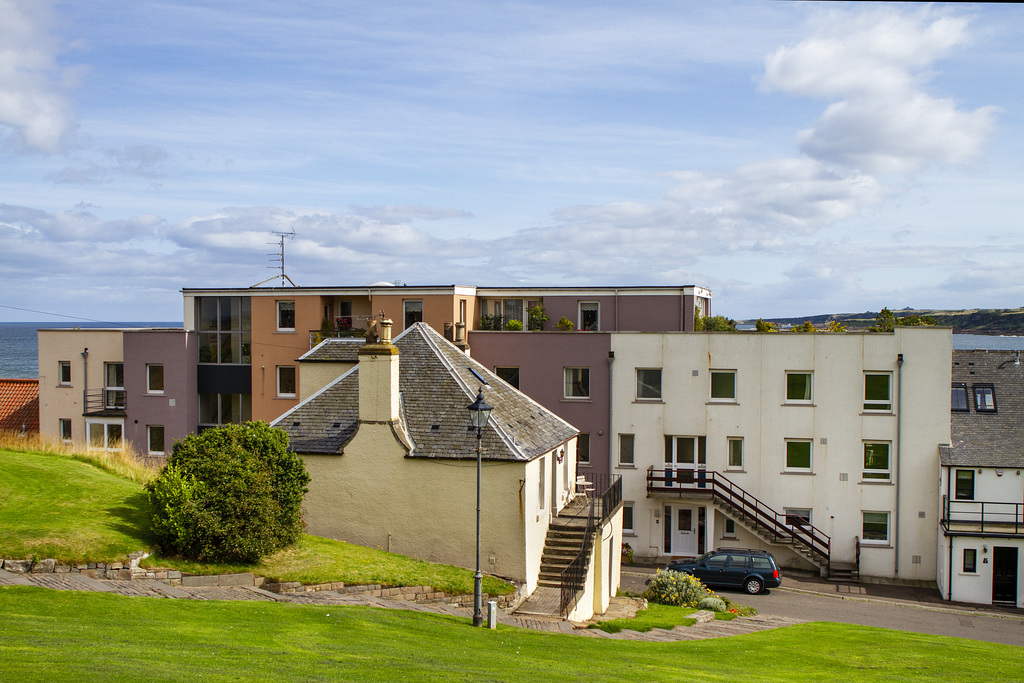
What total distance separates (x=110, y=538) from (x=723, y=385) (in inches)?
981

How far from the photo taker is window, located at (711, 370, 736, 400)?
33.8 m

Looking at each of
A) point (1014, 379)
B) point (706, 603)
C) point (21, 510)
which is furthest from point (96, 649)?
point (1014, 379)

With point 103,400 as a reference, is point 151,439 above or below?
below

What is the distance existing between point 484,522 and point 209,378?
941 inches

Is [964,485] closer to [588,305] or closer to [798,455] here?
[798,455]

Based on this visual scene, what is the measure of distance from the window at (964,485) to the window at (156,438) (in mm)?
35548

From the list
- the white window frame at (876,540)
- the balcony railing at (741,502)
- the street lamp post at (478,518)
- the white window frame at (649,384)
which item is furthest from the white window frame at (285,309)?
the white window frame at (876,540)

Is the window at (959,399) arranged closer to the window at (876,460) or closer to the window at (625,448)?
the window at (876,460)

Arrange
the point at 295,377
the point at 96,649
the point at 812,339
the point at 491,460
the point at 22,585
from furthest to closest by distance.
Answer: the point at 295,377 < the point at 812,339 < the point at 491,460 < the point at 22,585 < the point at 96,649

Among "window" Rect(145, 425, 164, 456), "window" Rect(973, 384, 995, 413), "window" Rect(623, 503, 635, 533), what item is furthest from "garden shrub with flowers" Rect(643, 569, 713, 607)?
"window" Rect(145, 425, 164, 456)

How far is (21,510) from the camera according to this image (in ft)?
55.1

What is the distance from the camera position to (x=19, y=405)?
145 ft

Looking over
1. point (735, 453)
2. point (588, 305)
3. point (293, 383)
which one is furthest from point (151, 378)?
point (735, 453)

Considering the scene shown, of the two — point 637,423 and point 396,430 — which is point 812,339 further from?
point 396,430
